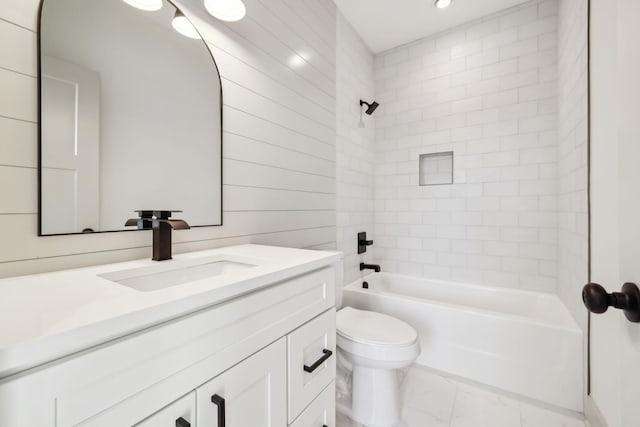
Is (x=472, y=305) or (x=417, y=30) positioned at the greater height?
(x=417, y=30)

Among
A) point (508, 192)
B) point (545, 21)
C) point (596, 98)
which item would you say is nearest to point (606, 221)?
point (596, 98)

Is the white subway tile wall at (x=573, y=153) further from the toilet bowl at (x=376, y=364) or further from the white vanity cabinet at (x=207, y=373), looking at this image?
the white vanity cabinet at (x=207, y=373)

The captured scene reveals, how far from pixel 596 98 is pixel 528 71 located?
1258 mm

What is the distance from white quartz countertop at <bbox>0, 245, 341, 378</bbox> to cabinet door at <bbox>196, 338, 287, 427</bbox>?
0.65ft

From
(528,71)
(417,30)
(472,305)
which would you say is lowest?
(472,305)

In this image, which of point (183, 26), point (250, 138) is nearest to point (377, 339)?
point (250, 138)

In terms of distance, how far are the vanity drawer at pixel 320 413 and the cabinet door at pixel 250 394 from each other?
12 cm

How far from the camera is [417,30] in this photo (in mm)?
2488

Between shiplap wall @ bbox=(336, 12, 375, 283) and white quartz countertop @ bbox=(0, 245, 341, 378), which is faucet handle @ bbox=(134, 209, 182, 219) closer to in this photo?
white quartz countertop @ bbox=(0, 245, 341, 378)

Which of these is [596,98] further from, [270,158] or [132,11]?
[132,11]

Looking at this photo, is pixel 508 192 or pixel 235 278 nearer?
pixel 235 278

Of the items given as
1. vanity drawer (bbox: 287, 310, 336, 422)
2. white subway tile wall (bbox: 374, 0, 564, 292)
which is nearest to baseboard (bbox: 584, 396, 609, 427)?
white subway tile wall (bbox: 374, 0, 564, 292)

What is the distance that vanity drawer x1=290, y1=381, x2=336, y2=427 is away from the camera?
916mm

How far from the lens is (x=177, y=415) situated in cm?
55
